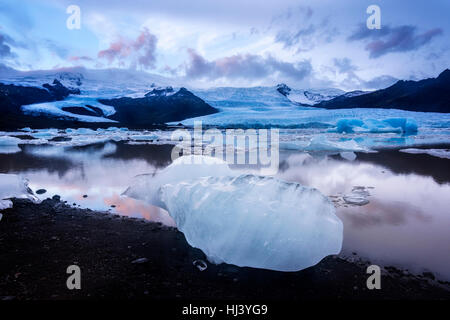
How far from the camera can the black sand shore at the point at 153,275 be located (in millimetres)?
2703

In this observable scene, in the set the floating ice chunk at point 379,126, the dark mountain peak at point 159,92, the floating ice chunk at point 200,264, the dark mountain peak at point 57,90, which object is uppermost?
the dark mountain peak at point 159,92

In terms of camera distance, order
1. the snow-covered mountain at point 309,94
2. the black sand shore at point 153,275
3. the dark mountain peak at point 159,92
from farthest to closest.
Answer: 1. the snow-covered mountain at point 309,94
2. the dark mountain peak at point 159,92
3. the black sand shore at point 153,275

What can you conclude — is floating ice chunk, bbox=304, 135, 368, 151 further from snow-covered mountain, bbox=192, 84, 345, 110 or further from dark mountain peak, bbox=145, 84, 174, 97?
dark mountain peak, bbox=145, 84, 174, 97

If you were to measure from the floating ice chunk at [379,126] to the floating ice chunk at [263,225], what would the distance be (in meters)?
26.6

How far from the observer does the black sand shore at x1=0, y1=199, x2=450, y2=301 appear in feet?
8.87

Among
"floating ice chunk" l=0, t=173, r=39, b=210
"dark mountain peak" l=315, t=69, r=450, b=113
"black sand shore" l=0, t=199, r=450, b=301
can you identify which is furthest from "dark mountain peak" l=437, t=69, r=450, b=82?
"floating ice chunk" l=0, t=173, r=39, b=210

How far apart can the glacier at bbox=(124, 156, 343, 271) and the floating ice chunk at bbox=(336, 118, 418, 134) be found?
87.3ft

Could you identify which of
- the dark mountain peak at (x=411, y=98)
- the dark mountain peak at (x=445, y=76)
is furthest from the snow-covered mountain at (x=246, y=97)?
the dark mountain peak at (x=445, y=76)

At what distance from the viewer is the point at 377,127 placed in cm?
2981

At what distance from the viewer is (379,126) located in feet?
98.2

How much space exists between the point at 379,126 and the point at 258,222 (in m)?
31.5

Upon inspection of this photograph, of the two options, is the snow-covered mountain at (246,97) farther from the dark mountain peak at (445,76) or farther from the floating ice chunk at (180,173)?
the floating ice chunk at (180,173)

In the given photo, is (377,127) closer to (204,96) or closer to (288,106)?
(288,106)

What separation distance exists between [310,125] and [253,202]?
3307 cm
